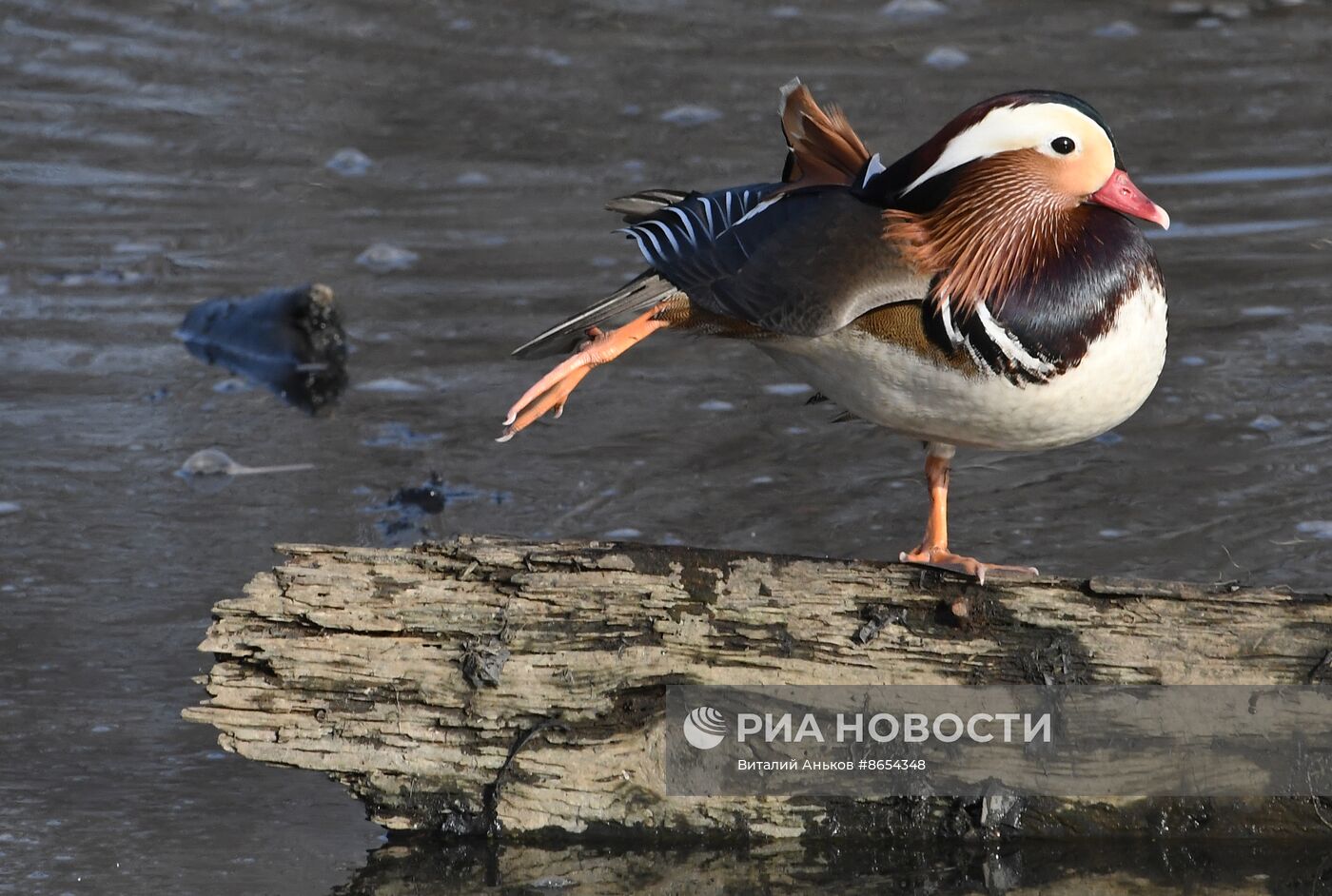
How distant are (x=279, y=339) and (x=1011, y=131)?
11.8 ft

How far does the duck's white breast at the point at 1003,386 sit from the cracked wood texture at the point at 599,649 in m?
0.33

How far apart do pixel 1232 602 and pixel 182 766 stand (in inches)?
94.6

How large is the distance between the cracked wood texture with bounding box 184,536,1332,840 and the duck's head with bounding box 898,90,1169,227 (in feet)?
2.67

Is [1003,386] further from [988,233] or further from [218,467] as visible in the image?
[218,467]

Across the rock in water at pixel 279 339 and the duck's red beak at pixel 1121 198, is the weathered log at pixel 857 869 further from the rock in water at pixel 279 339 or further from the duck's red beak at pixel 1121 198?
the rock in water at pixel 279 339

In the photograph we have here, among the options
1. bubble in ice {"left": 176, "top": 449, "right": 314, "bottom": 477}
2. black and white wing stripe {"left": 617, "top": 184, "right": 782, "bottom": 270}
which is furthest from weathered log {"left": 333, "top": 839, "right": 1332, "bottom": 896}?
bubble in ice {"left": 176, "top": 449, "right": 314, "bottom": 477}

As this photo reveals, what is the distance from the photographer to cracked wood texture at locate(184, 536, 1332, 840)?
12.7ft

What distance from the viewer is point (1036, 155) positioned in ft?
12.7

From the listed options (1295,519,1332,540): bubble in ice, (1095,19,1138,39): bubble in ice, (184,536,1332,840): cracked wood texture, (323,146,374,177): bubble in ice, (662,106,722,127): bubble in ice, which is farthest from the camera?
(1095,19,1138,39): bubble in ice

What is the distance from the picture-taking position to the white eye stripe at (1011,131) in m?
3.82

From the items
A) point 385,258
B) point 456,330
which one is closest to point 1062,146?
point 456,330

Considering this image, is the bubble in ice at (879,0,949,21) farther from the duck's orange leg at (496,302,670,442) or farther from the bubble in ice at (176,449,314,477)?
the duck's orange leg at (496,302,670,442)

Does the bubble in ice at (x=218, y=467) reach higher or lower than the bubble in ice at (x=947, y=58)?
lower

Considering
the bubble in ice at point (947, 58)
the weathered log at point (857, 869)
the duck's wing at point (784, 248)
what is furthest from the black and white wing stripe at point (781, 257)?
the bubble in ice at point (947, 58)
